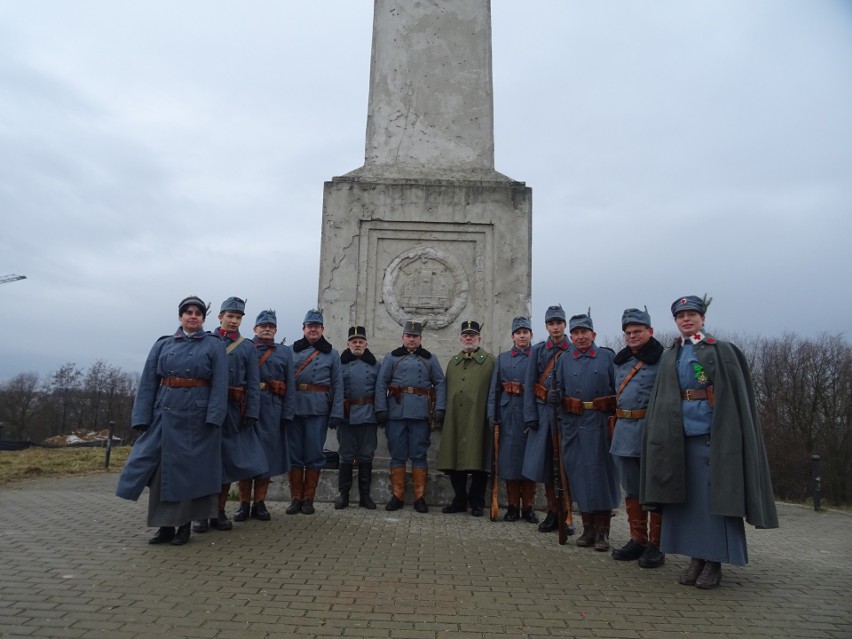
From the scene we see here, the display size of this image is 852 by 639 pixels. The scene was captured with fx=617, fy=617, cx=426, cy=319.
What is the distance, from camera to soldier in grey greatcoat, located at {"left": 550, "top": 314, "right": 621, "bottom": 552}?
5.19m

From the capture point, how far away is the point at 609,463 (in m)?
5.28

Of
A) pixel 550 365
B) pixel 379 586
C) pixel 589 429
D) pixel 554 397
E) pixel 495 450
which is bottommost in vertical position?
pixel 379 586

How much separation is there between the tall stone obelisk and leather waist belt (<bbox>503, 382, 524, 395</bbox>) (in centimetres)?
105

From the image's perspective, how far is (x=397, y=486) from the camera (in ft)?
21.0

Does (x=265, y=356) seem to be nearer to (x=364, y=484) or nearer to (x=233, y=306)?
(x=233, y=306)

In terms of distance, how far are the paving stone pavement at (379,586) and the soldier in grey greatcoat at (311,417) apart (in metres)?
0.46

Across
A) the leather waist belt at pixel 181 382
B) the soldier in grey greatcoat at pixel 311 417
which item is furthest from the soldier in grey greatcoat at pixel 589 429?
the leather waist belt at pixel 181 382

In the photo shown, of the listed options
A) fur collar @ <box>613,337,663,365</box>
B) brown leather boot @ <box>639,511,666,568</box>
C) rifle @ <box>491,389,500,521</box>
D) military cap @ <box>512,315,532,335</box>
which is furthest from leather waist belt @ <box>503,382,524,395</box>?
brown leather boot @ <box>639,511,666,568</box>

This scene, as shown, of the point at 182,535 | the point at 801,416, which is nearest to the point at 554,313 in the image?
the point at 182,535

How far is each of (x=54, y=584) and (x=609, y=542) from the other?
4.27 meters

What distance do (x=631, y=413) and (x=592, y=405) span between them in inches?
19.6

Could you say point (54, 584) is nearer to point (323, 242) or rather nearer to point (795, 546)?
point (323, 242)

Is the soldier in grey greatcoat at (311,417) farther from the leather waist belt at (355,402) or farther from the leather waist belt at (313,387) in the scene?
the leather waist belt at (355,402)

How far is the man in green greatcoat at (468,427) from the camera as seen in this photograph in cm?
634
